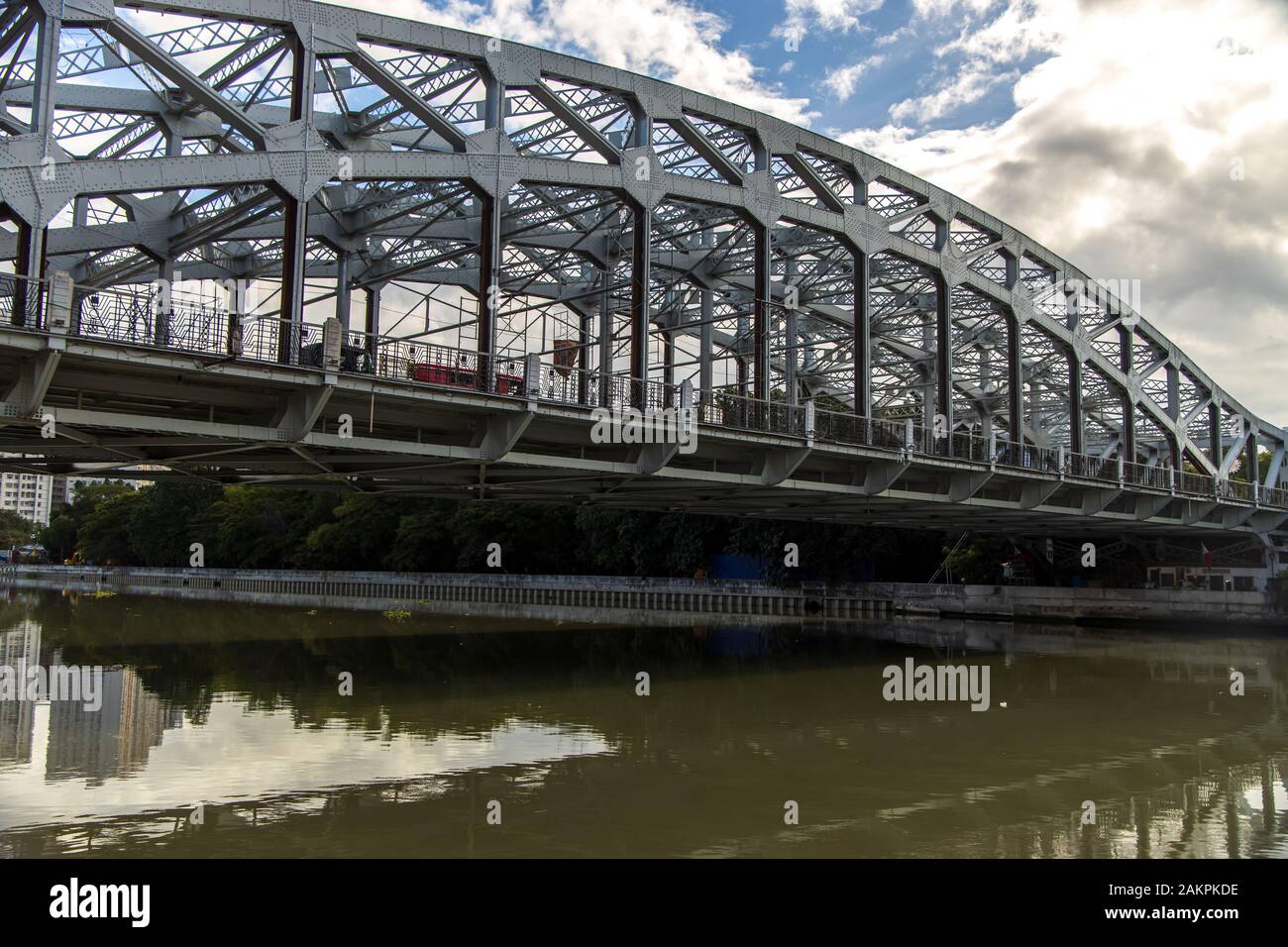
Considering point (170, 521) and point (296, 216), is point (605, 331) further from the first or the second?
point (170, 521)

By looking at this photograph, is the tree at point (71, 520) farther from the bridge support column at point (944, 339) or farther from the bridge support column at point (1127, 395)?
the bridge support column at point (944, 339)

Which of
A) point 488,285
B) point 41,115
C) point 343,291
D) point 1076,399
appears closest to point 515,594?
point 1076,399

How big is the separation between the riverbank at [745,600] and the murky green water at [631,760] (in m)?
18.9

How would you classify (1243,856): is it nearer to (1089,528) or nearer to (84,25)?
(84,25)

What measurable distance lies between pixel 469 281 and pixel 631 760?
22.1 metres

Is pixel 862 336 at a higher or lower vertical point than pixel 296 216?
higher

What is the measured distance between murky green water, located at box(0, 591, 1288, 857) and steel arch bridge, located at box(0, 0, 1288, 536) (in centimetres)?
501

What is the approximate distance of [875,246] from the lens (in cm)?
3194

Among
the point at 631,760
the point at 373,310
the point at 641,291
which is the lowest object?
the point at 631,760

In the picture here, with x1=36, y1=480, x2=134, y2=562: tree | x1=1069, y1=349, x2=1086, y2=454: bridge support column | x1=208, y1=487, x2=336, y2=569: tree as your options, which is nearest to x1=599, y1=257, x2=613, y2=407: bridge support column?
x1=1069, y1=349, x2=1086, y2=454: bridge support column

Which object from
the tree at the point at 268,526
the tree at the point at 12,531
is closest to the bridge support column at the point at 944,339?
the tree at the point at 268,526

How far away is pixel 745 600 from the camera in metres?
56.7

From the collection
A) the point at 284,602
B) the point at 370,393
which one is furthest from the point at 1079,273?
the point at 284,602
